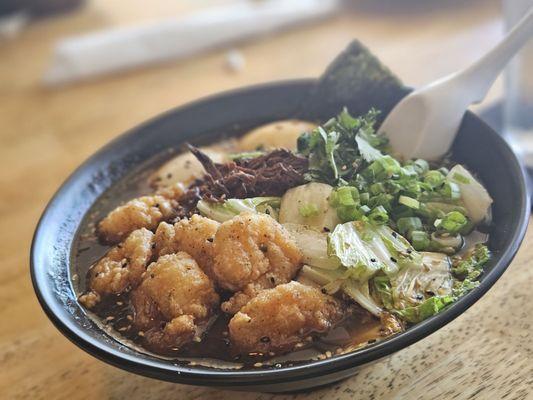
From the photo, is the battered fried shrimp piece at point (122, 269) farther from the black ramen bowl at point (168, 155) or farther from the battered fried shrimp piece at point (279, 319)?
the battered fried shrimp piece at point (279, 319)

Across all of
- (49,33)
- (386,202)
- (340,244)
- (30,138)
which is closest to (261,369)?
(340,244)

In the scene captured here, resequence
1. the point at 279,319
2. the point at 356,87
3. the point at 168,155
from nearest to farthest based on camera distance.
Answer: the point at 279,319 < the point at 356,87 < the point at 168,155

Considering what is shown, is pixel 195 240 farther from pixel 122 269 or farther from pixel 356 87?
pixel 356 87

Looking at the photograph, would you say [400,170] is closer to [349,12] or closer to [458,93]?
[458,93]

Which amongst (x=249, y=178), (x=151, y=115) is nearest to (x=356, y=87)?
(x=249, y=178)

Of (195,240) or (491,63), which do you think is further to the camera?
(491,63)

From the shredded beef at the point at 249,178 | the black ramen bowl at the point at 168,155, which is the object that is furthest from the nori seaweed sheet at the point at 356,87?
the shredded beef at the point at 249,178

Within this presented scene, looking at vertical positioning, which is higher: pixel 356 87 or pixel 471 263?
pixel 356 87
